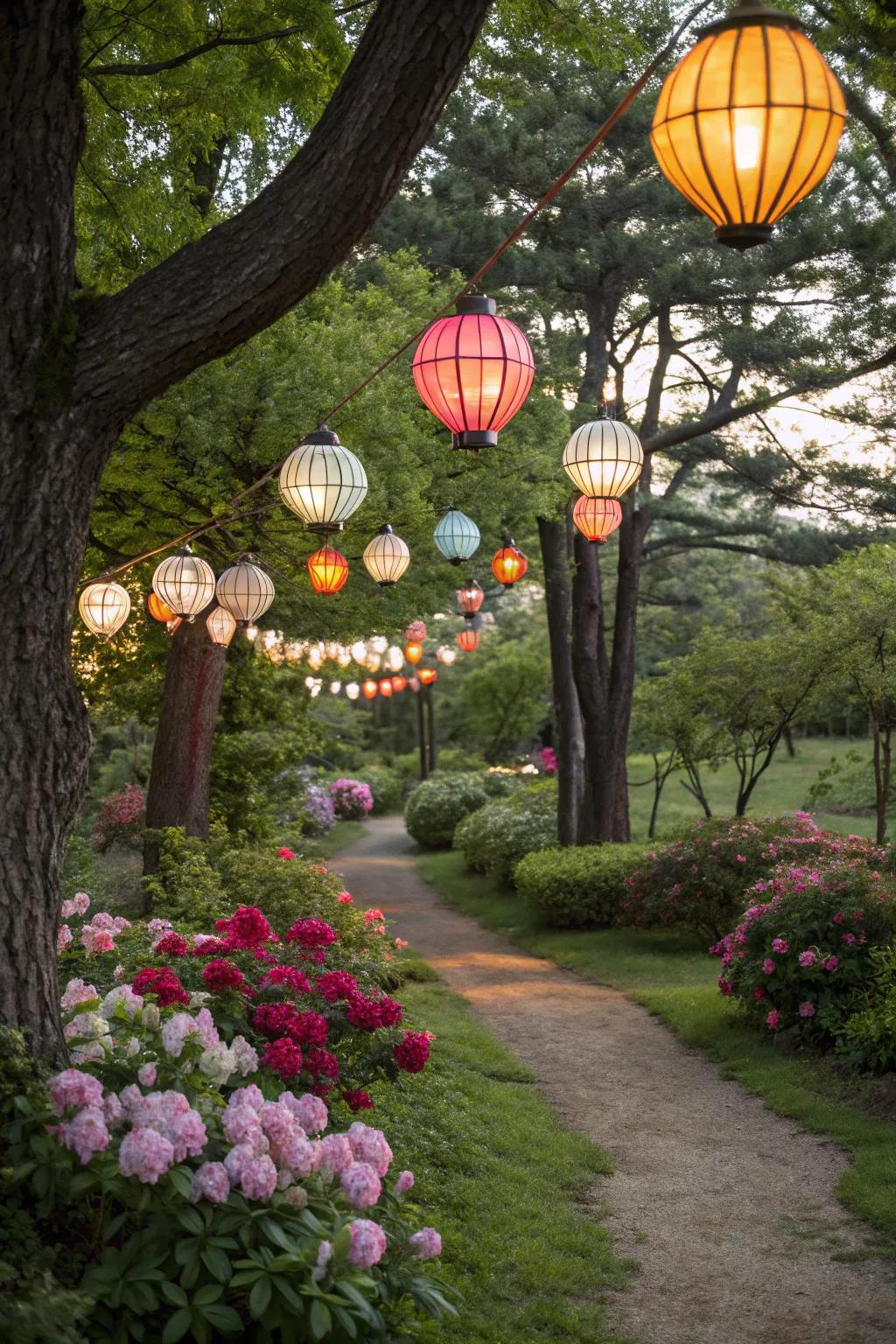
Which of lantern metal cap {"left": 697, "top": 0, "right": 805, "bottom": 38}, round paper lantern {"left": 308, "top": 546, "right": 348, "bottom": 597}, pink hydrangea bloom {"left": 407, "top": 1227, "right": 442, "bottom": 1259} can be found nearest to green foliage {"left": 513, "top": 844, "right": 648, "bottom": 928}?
round paper lantern {"left": 308, "top": 546, "right": 348, "bottom": 597}

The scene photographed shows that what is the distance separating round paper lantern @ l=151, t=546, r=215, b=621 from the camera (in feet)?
30.0

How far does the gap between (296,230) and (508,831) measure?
17544mm

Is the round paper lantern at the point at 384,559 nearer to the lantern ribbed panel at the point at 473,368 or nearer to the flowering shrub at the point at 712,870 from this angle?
the lantern ribbed panel at the point at 473,368

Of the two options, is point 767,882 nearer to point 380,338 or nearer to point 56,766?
point 380,338

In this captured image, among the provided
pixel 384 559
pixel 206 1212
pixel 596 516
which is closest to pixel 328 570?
pixel 384 559

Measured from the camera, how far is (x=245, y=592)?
9602 millimetres

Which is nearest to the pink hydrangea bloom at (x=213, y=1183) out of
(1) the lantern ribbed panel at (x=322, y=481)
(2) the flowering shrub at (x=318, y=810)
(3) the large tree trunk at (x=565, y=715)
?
(1) the lantern ribbed panel at (x=322, y=481)

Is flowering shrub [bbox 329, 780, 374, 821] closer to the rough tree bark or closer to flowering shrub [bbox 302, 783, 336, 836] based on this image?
flowering shrub [bbox 302, 783, 336, 836]

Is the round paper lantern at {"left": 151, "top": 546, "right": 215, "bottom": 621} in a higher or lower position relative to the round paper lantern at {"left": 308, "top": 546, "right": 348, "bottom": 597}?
lower

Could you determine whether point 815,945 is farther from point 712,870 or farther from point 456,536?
point 712,870

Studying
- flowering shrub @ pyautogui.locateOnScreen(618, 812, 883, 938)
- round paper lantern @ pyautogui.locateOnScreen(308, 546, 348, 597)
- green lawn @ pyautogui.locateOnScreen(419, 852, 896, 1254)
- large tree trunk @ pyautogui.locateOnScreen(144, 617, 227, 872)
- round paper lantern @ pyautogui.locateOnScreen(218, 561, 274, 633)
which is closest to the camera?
green lawn @ pyautogui.locateOnScreen(419, 852, 896, 1254)

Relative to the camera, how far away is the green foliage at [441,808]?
27.4 metres

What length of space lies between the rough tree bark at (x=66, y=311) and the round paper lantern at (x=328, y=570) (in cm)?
565

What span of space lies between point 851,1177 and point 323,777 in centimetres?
2865
